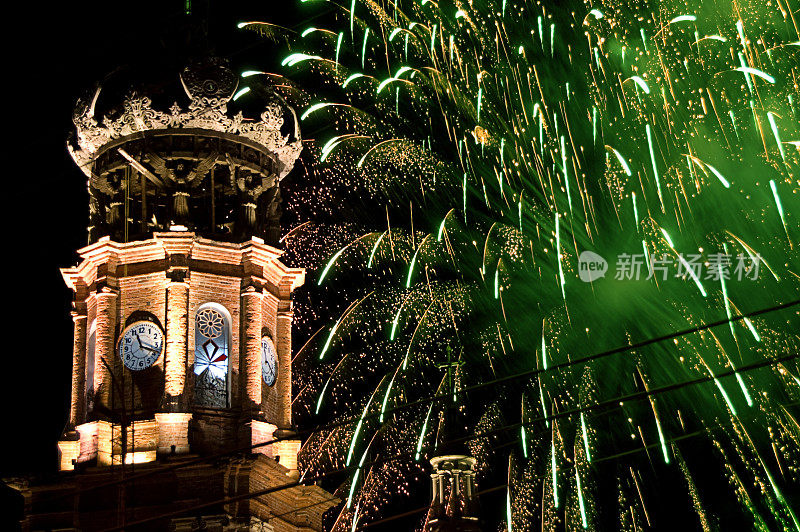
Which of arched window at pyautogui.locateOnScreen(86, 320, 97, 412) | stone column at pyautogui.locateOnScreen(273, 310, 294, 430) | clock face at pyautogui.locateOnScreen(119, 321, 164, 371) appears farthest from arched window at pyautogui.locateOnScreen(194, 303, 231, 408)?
arched window at pyautogui.locateOnScreen(86, 320, 97, 412)

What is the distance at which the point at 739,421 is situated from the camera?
31.7 meters

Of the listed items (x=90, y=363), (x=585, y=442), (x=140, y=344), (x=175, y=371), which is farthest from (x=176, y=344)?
(x=585, y=442)

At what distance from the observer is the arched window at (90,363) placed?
159 feet

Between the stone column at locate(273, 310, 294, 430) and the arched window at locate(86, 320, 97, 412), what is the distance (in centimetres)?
613

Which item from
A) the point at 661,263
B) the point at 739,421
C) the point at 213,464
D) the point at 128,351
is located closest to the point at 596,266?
the point at 661,263

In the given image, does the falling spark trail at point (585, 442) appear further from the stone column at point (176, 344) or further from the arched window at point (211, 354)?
the arched window at point (211, 354)

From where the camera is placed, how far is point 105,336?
4816 centimetres

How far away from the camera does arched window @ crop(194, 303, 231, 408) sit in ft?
157

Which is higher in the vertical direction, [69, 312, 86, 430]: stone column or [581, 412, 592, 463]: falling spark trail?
[69, 312, 86, 430]: stone column

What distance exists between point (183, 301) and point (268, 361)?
381cm

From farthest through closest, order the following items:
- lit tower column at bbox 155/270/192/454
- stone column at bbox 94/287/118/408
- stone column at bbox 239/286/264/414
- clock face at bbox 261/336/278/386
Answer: clock face at bbox 261/336/278/386
stone column at bbox 94/287/118/408
stone column at bbox 239/286/264/414
lit tower column at bbox 155/270/192/454

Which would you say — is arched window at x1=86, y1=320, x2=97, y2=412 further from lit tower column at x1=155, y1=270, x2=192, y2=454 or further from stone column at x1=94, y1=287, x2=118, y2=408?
lit tower column at x1=155, y1=270, x2=192, y2=454

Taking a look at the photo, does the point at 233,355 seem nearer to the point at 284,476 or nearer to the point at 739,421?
the point at 284,476

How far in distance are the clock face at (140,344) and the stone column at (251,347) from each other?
9.08ft
